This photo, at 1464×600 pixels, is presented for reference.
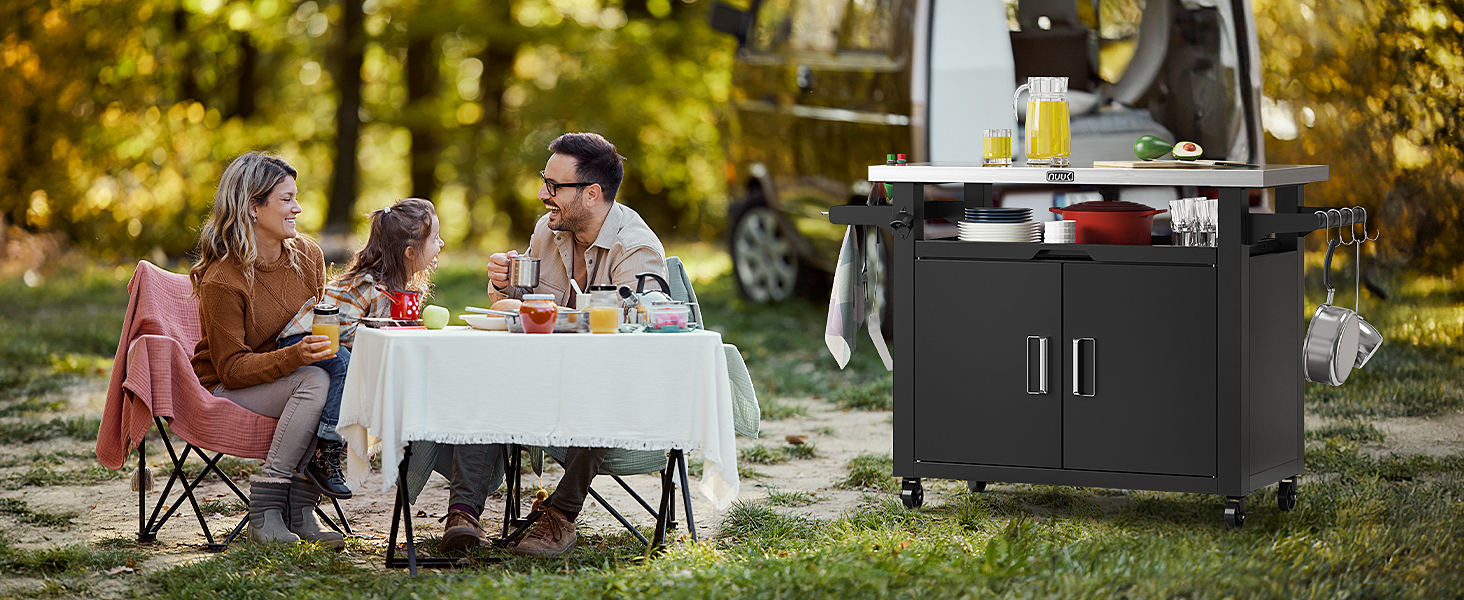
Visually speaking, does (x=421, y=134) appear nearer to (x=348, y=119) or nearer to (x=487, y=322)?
(x=348, y=119)

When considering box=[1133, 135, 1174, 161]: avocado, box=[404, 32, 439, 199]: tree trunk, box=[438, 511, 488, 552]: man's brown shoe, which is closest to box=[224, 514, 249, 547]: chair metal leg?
box=[438, 511, 488, 552]: man's brown shoe

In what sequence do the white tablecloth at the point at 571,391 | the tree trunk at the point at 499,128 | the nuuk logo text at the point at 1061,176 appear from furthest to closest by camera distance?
the tree trunk at the point at 499,128
the nuuk logo text at the point at 1061,176
the white tablecloth at the point at 571,391

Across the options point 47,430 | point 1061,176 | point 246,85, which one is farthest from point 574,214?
point 246,85

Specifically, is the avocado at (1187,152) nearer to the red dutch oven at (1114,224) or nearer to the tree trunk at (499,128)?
the red dutch oven at (1114,224)

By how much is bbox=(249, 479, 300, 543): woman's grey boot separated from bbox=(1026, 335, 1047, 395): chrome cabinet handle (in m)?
2.43

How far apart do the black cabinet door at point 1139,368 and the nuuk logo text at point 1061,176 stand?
0.28m

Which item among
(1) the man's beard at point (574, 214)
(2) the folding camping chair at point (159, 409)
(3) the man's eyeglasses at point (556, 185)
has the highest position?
(3) the man's eyeglasses at point (556, 185)

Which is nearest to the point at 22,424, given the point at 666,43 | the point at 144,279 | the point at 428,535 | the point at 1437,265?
the point at 144,279

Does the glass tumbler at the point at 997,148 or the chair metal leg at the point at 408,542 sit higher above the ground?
the glass tumbler at the point at 997,148

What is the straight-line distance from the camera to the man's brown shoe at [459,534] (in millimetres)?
4793

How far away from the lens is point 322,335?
15.9ft

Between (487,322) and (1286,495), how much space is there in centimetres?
282

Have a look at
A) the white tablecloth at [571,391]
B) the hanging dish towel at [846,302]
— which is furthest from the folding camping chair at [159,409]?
the hanging dish towel at [846,302]

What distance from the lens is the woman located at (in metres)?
4.91
